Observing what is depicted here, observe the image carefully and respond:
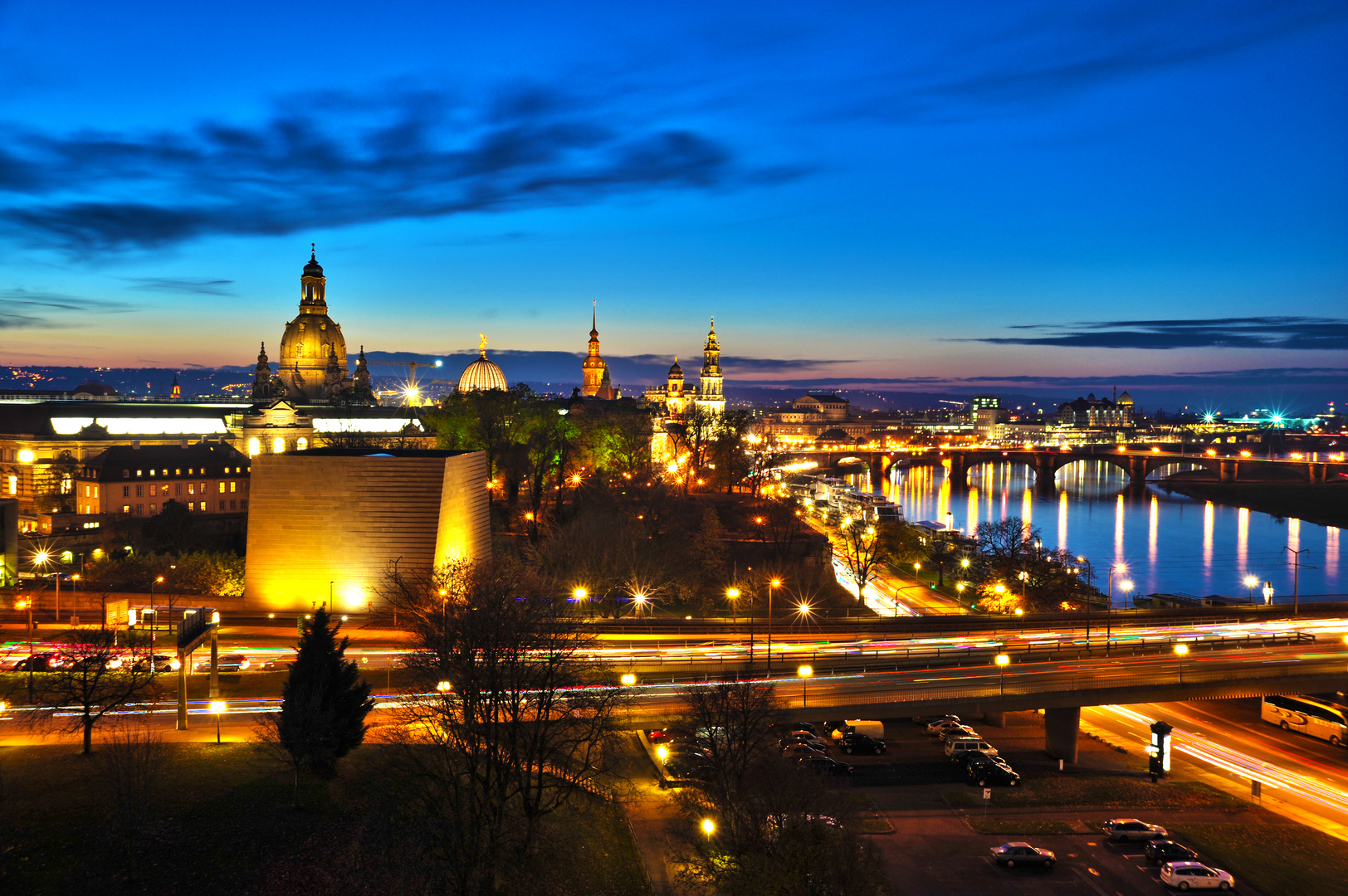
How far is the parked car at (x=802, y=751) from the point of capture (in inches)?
957

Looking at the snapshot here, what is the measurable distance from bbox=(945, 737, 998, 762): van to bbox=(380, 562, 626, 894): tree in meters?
9.79

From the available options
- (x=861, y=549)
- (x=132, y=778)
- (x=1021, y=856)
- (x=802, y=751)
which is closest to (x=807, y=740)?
(x=802, y=751)

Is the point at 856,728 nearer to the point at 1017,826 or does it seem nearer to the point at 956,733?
the point at 956,733

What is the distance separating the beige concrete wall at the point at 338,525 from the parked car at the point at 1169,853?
2346 cm

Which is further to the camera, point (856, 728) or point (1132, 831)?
point (856, 728)

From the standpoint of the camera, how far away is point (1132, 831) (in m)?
20.8

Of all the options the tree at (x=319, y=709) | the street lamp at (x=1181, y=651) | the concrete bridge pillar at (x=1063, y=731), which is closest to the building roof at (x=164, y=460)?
the tree at (x=319, y=709)

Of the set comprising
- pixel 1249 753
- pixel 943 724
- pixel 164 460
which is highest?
pixel 164 460

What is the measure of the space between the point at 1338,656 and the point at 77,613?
41780mm

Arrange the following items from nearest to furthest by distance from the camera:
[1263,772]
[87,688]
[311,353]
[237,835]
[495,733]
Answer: [237,835] → [495,733] → [87,688] → [1263,772] → [311,353]

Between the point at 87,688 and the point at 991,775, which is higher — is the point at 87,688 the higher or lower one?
the higher one

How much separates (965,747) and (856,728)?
3386mm

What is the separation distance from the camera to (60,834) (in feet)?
53.0

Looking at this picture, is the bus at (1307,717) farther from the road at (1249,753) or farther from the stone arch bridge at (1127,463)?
the stone arch bridge at (1127,463)
